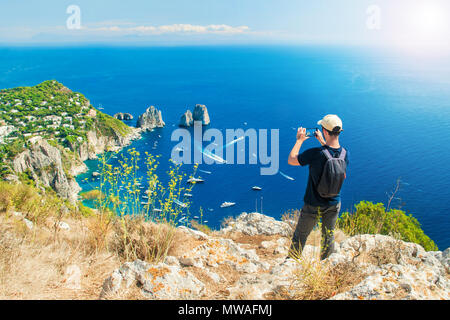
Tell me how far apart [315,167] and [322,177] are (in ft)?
0.46

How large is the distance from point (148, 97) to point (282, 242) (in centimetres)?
10310

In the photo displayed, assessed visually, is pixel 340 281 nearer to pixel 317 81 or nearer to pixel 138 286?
pixel 138 286

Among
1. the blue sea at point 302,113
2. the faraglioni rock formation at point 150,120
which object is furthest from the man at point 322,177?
the faraglioni rock formation at point 150,120

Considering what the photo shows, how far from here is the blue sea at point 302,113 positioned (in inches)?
1745

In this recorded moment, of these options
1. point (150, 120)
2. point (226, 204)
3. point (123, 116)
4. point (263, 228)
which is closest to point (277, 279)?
point (263, 228)

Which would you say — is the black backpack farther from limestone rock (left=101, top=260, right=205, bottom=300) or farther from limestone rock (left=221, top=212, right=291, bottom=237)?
limestone rock (left=221, top=212, right=291, bottom=237)

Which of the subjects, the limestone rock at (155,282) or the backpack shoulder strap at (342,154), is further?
the backpack shoulder strap at (342,154)

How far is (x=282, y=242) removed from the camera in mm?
5840

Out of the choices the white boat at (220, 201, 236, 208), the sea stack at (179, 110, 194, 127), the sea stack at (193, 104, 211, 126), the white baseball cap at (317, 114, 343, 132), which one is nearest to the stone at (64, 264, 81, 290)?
the white baseball cap at (317, 114, 343, 132)

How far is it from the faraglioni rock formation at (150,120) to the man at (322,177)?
245 feet

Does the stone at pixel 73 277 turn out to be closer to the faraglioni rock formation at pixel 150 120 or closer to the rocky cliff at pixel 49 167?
the rocky cliff at pixel 49 167

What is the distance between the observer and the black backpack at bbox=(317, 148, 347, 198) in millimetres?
3502

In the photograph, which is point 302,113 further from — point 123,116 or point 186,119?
point 123,116
